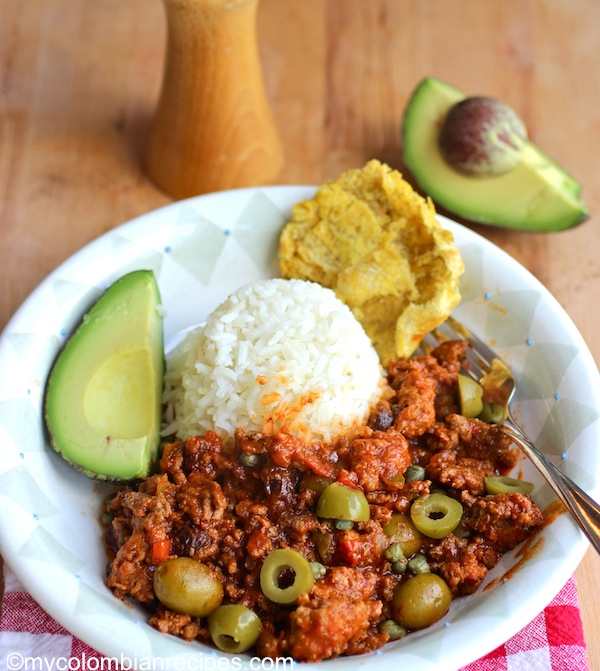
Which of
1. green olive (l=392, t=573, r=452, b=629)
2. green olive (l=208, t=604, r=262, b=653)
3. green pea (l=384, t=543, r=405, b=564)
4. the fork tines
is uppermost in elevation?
the fork tines

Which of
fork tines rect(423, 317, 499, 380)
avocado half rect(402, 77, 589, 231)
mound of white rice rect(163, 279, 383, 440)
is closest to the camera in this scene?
mound of white rice rect(163, 279, 383, 440)

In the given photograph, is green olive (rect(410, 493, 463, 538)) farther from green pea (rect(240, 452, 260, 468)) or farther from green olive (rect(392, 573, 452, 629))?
green pea (rect(240, 452, 260, 468))

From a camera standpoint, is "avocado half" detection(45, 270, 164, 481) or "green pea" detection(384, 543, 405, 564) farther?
"avocado half" detection(45, 270, 164, 481)

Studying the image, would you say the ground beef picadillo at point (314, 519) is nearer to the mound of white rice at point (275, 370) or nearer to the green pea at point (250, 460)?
the green pea at point (250, 460)

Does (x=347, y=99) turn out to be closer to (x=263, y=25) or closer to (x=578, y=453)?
(x=263, y=25)

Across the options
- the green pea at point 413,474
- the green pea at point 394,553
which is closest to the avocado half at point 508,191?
the green pea at point 413,474

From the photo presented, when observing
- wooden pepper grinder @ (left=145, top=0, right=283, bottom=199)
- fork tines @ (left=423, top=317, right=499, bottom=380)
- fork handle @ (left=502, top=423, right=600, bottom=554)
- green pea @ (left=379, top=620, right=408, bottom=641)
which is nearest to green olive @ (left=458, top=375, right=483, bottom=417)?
fork tines @ (left=423, top=317, right=499, bottom=380)

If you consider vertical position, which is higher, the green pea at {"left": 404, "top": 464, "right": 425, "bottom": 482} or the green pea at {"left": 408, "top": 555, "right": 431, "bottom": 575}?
the green pea at {"left": 404, "top": 464, "right": 425, "bottom": 482}

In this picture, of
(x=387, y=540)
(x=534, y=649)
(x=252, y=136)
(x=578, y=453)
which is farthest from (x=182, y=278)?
(x=534, y=649)
